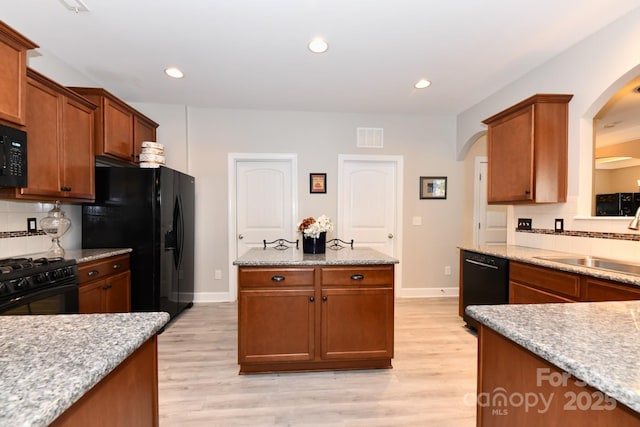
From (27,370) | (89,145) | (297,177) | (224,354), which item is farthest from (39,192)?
(297,177)

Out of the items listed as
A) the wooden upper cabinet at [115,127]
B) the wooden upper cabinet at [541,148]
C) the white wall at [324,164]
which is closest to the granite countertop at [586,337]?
the wooden upper cabinet at [541,148]

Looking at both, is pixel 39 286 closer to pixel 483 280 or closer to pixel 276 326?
pixel 276 326

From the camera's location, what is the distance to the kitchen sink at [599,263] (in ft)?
6.66

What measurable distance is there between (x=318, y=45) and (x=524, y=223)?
2.74 metres

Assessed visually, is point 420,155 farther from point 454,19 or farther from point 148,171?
point 148,171

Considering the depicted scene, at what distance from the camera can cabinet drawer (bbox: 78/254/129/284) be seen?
2309 mm

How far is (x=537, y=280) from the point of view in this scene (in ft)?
7.27

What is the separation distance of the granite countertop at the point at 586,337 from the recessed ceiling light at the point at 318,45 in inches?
89.8

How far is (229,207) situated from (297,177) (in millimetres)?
1013

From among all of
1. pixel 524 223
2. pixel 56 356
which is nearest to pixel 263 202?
pixel 524 223

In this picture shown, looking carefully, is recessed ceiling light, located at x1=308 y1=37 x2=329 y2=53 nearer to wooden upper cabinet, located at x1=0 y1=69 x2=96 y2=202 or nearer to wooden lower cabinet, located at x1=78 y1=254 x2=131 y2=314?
wooden upper cabinet, located at x1=0 y1=69 x2=96 y2=202

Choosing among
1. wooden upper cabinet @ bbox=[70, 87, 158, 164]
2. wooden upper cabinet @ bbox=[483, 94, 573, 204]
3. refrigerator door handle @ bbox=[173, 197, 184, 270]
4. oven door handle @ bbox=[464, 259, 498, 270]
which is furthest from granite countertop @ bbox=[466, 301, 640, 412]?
wooden upper cabinet @ bbox=[70, 87, 158, 164]

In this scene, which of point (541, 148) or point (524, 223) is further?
point (524, 223)

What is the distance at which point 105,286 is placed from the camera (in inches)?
99.9
